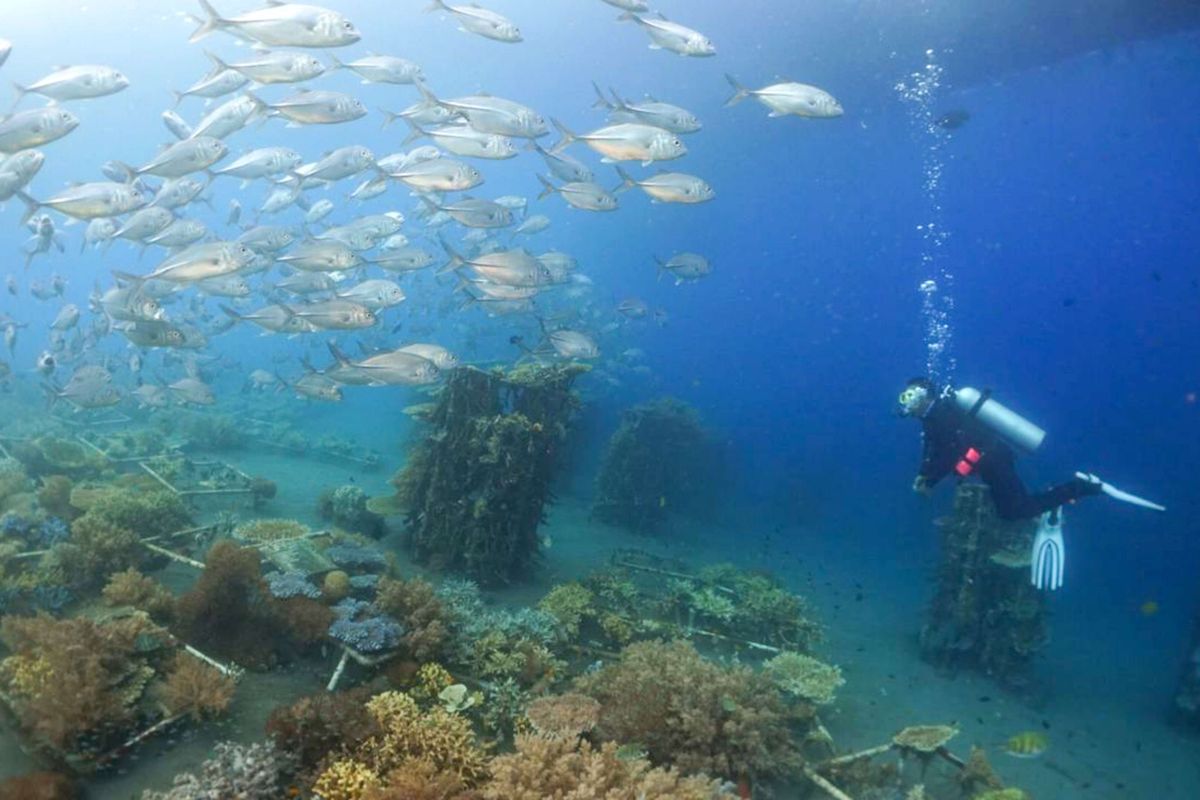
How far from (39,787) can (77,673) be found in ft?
3.10

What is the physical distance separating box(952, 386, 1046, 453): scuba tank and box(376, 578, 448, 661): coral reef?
8.84 meters

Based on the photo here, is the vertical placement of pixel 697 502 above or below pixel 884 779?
below

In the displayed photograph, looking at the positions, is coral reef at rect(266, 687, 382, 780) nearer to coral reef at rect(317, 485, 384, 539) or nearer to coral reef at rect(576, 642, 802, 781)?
coral reef at rect(576, 642, 802, 781)

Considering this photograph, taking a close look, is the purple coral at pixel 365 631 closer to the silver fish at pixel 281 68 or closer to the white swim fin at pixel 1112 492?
the silver fish at pixel 281 68

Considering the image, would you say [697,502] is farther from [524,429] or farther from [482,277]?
[482,277]

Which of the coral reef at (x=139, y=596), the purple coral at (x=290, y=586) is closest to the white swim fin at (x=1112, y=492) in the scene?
the purple coral at (x=290, y=586)

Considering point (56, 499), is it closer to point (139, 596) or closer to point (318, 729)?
point (139, 596)

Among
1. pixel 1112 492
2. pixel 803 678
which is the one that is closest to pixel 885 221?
pixel 1112 492

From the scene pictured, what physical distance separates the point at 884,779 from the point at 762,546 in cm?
1374

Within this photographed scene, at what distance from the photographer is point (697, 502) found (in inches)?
858

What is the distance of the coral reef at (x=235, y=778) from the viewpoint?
13.7ft

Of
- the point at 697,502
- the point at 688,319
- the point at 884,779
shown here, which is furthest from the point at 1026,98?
the point at 688,319

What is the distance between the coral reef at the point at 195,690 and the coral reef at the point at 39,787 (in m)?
0.88

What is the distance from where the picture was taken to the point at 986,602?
11344 mm
